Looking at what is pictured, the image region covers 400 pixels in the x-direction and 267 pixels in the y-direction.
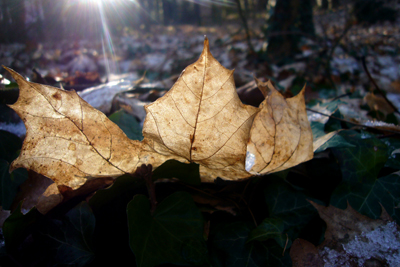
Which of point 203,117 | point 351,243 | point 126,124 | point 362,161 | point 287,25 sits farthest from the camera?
point 287,25

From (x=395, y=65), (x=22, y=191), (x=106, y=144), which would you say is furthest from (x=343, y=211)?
(x=395, y=65)

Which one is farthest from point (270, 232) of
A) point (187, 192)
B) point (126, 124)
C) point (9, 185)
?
point (9, 185)

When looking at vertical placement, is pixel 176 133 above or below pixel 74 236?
above

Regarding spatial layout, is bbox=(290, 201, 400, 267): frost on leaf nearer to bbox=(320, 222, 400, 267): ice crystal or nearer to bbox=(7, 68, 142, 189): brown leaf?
bbox=(320, 222, 400, 267): ice crystal

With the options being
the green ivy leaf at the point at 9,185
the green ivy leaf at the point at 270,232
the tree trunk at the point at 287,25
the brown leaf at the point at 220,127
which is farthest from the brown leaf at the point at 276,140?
the tree trunk at the point at 287,25

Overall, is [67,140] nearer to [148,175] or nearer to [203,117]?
[148,175]

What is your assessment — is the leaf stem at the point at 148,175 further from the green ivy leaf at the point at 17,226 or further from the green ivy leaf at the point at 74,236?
the green ivy leaf at the point at 17,226
